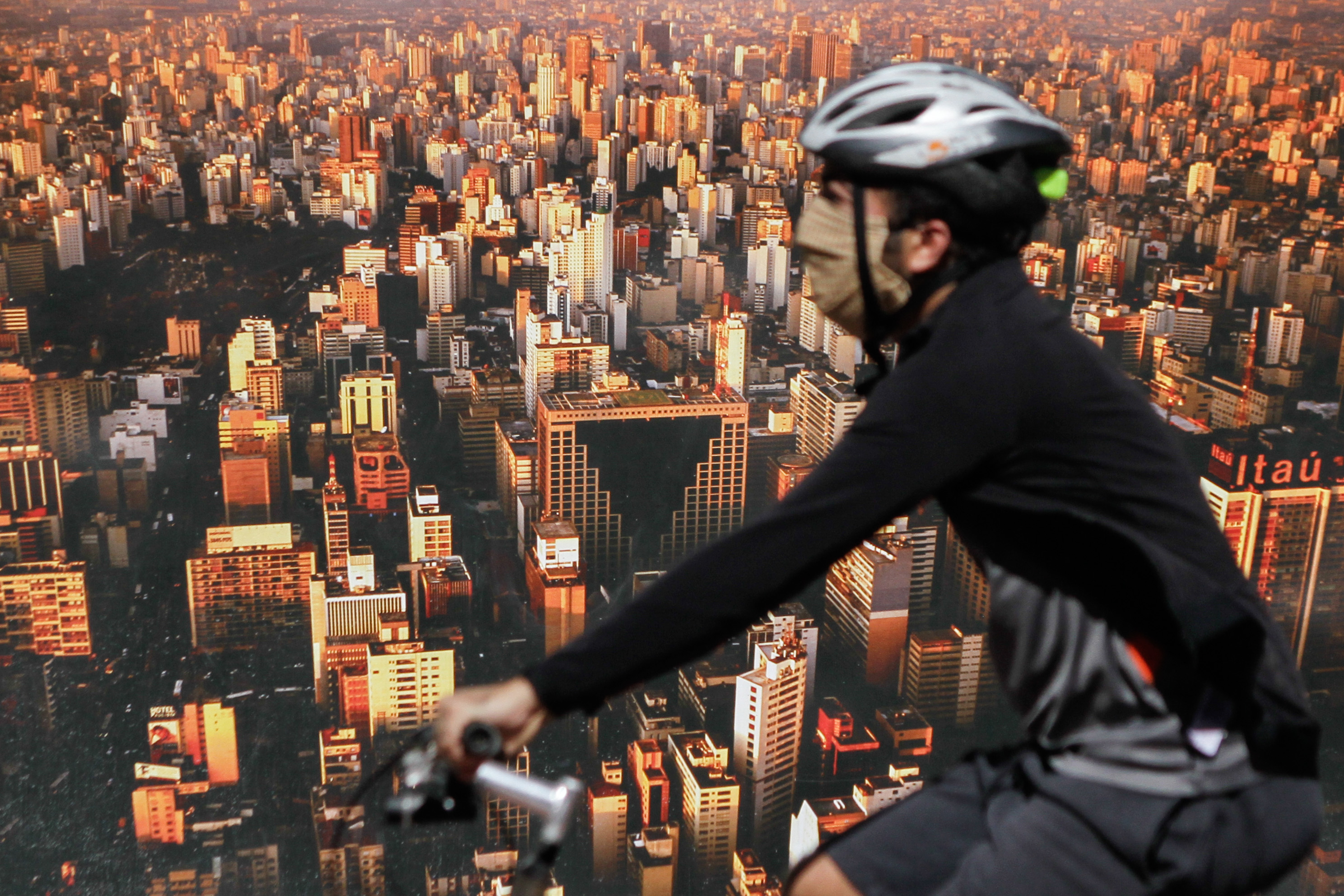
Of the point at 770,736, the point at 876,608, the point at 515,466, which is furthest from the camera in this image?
the point at 515,466

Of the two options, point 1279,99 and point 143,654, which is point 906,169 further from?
point 1279,99

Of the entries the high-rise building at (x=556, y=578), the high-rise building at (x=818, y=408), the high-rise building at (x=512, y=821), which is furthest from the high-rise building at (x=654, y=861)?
the high-rise building at (x=818, y=408)

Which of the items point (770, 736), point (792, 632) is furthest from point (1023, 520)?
point (792, 632)

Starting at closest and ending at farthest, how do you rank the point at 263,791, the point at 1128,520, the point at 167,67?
the point at 1128,520 < the point at 263,791 < the point at 167,67

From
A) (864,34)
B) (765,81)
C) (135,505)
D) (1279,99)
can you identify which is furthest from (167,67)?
(1279,99)

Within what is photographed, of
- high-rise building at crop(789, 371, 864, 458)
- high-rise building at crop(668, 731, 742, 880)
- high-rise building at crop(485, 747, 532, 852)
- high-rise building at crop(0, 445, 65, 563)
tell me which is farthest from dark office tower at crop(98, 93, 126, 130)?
high-rise building at crop(668, 731, 742, 880)

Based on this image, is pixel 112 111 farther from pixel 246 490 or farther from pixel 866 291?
pixel 866 291

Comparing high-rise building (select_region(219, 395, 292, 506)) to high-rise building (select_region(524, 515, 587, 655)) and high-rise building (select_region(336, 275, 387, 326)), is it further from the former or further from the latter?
high-rise building (select_region(524, 515, 587, 655))

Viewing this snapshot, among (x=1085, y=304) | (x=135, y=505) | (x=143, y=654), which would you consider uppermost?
(x=1085, y=304)
